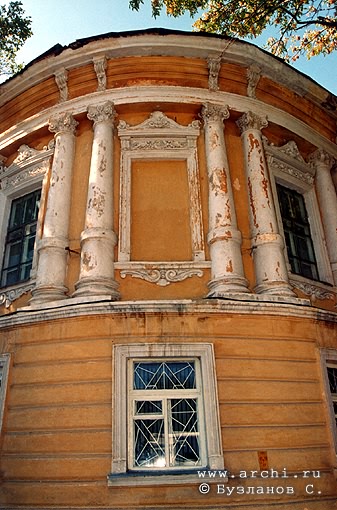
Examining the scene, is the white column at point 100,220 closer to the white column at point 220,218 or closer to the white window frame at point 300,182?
the white column at point 220,218

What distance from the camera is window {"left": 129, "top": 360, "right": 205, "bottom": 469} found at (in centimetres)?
599

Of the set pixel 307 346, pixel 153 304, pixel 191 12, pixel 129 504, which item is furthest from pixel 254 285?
pixel 191 12

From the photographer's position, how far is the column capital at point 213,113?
8750 millimetres

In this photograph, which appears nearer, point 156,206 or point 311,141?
point 156,206

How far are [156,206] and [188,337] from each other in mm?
Answer: 2754

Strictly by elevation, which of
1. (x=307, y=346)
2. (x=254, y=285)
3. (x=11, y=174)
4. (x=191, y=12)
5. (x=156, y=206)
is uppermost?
(x=191, y=12)

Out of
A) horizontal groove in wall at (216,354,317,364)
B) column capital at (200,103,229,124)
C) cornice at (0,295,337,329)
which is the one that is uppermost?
column capital at (200,103,229,124)

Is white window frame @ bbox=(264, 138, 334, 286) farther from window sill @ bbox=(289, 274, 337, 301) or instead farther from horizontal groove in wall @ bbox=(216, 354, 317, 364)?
horizontal groove in wall @ bbox=(216, 354, 317, 364)

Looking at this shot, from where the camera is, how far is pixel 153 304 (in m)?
6.52

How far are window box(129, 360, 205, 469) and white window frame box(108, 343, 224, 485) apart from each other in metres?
0.11

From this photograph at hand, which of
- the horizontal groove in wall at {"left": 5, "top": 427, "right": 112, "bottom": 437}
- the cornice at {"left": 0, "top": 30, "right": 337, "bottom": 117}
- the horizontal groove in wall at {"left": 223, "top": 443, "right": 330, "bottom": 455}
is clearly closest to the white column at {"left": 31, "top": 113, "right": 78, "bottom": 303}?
the cornice at {"left": 0, "top": 30, "right": 337, "bottom": 117}

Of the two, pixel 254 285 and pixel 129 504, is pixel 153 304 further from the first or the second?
pixel 129 504

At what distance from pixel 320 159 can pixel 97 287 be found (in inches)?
241

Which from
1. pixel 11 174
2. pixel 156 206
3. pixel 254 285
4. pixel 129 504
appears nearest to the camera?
pixel 129 504
